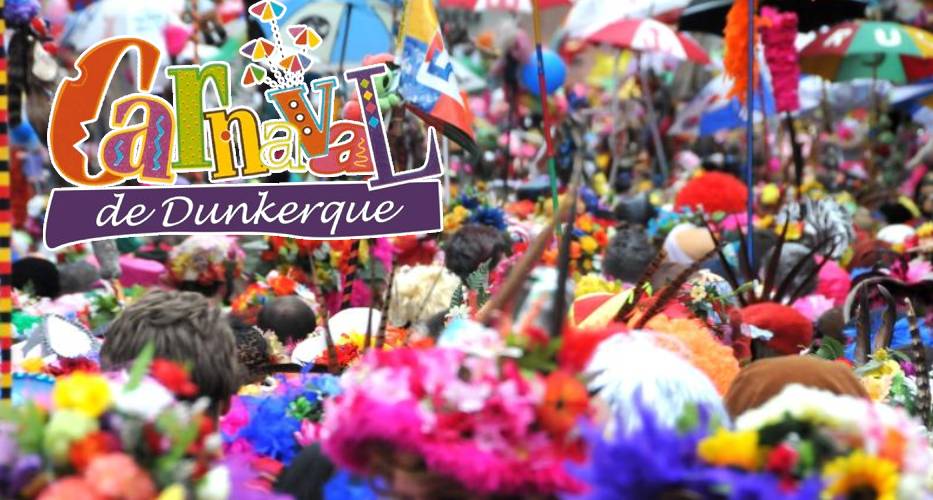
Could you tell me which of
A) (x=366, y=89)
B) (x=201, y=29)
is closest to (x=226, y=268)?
(x=366, y=89)

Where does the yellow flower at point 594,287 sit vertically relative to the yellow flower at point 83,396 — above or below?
below

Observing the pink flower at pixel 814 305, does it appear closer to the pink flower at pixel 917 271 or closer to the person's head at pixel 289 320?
the pink flower at pixel 917 271

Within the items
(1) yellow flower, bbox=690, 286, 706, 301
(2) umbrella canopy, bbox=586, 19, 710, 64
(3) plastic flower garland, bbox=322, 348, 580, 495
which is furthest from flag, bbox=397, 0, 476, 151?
(2) umbrella canopy, bbox=586, 19, 710, 64

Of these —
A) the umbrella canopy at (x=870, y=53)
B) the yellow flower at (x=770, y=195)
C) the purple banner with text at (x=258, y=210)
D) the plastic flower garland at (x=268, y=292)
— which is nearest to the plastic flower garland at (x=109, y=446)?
the purple banner with text at (x=258, y=210)

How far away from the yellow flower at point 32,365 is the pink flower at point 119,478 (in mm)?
1892

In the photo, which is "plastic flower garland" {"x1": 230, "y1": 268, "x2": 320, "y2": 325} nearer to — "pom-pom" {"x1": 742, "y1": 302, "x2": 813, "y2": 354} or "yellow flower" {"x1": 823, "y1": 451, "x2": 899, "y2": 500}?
"pom-pom" {"x1": 742, "y1": 302, "x2": 813, "y2": 354}

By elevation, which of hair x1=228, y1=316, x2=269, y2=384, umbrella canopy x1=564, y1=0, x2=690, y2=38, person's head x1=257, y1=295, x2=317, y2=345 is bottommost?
person's head x1=257, y1=295, x2=317, y2=345

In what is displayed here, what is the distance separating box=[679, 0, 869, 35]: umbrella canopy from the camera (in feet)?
36.7

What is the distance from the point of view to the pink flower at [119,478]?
202 cm

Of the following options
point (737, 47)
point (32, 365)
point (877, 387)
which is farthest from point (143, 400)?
point (737, 47)

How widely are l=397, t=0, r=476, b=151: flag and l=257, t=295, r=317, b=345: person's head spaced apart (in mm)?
914

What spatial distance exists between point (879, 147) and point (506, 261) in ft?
35.6

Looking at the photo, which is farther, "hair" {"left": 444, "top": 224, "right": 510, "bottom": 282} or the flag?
"hair" {"left": 444, "top": 224, "right": 510, "bottom": 282}

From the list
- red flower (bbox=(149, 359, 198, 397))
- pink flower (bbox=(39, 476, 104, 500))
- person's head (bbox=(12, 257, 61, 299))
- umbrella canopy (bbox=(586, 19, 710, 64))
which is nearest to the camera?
pink flower (bbox=(39, 476, 104, 500))
